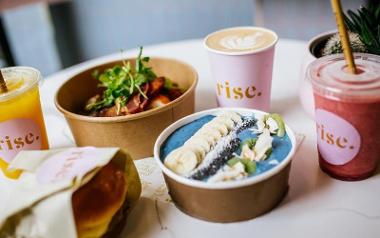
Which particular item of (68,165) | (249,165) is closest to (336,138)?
(249,165)

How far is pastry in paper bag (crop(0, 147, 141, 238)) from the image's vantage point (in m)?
0.55

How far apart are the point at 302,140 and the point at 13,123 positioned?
20.8 inches

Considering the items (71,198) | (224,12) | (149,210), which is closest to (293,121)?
(149,210)

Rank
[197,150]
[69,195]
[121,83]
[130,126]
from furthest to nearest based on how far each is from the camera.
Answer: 1. [121,83]
2. [130,126]
3. [197,150]
4. [69,195]

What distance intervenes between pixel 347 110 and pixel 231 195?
21 centimetres

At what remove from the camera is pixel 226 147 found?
0.66m

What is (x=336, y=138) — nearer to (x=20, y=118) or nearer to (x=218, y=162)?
(x=218, y=162)

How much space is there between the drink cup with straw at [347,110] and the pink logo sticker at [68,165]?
0.35m

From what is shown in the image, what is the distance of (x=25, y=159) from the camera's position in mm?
634

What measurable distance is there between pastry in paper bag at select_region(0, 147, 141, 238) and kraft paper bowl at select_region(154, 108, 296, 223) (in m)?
0.08

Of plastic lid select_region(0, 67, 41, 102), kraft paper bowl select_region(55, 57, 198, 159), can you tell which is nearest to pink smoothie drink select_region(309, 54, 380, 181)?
kraft paper bowl select_region(55, 57, 198, 159)

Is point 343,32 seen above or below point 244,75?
above

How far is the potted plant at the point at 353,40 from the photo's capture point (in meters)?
0.76

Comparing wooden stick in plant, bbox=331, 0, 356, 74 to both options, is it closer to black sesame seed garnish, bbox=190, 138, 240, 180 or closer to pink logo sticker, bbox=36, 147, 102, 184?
black sesame seed garnish, bbox=190, 138, 240, 180
